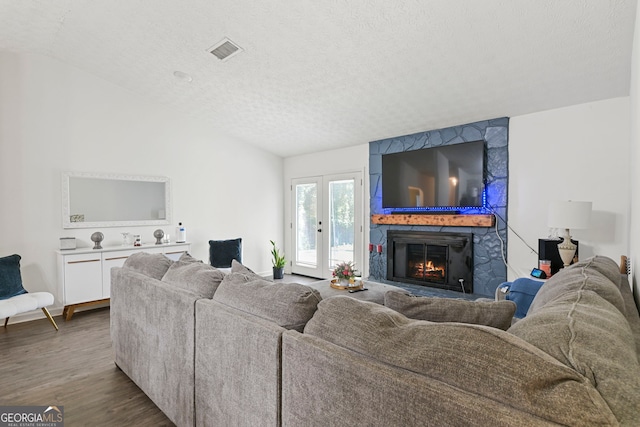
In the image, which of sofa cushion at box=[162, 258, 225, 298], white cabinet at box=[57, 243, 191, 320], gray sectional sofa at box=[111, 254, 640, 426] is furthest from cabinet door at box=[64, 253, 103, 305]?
gray sectional sofa at box=[111, 254, 640, 426]

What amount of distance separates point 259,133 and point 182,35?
2.34 metres

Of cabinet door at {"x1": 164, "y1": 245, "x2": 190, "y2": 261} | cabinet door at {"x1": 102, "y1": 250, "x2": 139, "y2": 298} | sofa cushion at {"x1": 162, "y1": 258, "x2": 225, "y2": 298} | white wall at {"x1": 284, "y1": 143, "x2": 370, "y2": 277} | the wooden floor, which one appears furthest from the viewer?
white wall at {"x1": 284, "y1": 143, "x2": 370, "y2": 277}

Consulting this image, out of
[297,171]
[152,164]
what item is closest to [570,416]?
[152,164]

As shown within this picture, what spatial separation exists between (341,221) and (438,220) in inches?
Answer: 72.0

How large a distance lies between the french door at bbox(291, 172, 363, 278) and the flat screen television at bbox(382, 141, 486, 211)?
687 millimetres

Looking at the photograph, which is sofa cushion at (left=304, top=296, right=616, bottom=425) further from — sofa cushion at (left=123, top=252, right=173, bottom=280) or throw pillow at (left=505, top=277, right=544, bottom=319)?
sofa cushion at (left=123, top=252, right=173, bottom=280)

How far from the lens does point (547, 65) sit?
2994mm

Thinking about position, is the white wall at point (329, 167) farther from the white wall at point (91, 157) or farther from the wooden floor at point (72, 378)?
the wooden floor at point (72, 378)

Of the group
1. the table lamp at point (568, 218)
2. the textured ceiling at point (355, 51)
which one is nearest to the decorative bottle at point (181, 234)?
the textured ceiling at point (355, 51)

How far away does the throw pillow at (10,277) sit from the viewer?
3.52 m

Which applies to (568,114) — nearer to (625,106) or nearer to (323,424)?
(625,106)

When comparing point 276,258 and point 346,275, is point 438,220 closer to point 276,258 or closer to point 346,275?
point 346,275

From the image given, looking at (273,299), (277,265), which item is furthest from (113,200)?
(273,299)

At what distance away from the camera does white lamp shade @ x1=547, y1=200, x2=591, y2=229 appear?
3094 mm
